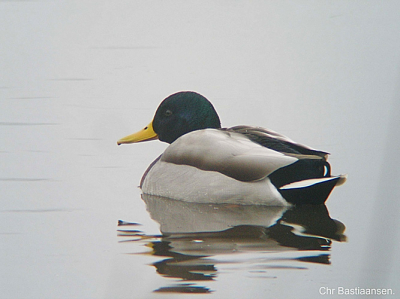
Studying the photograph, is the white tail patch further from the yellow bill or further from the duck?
the yellow bill

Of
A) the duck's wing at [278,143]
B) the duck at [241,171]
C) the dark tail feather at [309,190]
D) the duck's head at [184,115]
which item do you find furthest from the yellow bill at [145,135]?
the dark tail feather at [309,190]

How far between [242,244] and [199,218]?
2.98 feet

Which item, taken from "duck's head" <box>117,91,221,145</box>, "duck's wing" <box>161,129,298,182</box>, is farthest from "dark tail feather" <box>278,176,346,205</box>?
"duck's head" <box>117,91,221,145</box>

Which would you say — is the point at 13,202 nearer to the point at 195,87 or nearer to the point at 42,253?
the point at 42,253

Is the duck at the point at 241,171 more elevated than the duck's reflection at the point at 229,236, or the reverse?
the duck at the point at 241,171

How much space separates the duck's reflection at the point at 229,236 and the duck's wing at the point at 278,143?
1.66 feet

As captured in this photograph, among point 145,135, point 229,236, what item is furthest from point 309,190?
point 145,135

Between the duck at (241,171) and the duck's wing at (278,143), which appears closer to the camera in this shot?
the duck at (241,171)

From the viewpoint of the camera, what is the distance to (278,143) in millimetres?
5582

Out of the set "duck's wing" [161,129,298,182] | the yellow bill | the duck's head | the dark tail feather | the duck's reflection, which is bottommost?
the duck's reflection

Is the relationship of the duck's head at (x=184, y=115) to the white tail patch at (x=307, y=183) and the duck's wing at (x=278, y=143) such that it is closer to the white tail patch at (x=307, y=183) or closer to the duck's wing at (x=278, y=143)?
the duck's wing at (x=278, y=143)

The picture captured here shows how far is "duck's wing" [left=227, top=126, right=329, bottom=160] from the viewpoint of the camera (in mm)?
5449

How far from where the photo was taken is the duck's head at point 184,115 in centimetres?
658

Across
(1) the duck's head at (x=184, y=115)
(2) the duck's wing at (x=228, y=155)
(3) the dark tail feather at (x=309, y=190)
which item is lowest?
(3) the dark tail feather at (x=309, y=190)
